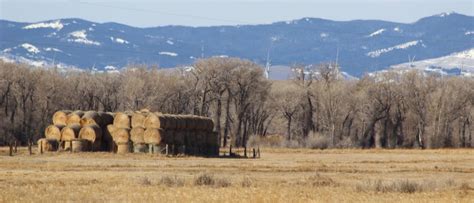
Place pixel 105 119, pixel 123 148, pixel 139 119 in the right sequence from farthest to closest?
pixel 105 119 → pixel 139 119 → pixel 123 148

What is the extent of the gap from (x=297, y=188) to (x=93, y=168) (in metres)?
15.8

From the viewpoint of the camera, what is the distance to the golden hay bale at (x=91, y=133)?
67125 millimetres

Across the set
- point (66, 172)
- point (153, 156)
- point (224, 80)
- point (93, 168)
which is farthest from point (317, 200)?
point (224, 80)

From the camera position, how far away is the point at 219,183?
37094 mm

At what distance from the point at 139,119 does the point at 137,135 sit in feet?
4.34

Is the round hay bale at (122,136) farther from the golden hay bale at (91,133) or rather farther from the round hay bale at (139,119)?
the golden hay bale at (91,133)

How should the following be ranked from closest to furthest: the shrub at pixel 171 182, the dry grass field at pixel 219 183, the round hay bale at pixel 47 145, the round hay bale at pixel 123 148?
the dry grass field at pixel 219 183, the shrub at pixel 171 182, the round hay bale at pixel 47 145, the round hay bale at pixel 123 148

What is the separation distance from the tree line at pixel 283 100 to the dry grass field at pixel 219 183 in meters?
47.5

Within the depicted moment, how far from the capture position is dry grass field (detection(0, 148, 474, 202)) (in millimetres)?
30909

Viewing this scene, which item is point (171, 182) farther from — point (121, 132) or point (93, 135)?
point (121, 132)

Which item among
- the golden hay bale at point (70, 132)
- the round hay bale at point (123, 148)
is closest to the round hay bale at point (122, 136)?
the round hay bale at point (123, 148)

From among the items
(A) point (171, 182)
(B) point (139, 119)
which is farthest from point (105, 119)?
(A) point (171, 182)

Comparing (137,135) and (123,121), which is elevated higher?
(123,121)

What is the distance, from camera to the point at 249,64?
369 ft
